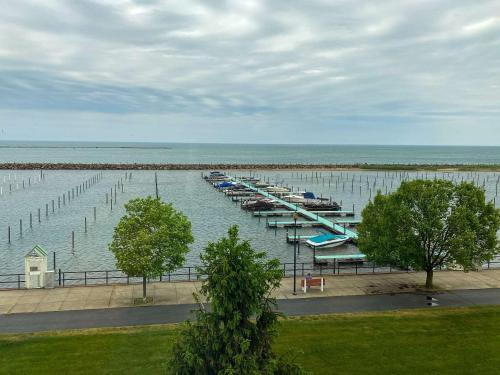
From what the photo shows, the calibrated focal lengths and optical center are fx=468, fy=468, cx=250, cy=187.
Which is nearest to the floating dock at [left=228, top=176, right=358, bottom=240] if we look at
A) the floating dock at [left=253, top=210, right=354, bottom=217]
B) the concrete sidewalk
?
Result: the floating dock at [left=253, top=210, right=354, bottom=217]

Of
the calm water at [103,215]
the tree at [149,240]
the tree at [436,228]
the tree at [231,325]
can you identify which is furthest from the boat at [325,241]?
the tree at [231,325]

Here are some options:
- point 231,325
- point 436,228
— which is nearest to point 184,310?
point 231,325

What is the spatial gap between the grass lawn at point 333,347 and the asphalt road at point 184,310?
125 centimetres

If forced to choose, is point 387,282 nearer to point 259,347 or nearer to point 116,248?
point 116,248

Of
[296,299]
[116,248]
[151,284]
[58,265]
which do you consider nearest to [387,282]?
[296,299]

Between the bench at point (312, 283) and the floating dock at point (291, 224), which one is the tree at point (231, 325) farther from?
the floating dock at point (291, 224)

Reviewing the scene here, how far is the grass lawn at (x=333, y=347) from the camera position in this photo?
2119cm

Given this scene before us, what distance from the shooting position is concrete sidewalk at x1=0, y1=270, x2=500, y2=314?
29609 millimetres

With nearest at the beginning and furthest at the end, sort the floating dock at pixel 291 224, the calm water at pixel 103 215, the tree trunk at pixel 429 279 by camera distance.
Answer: the tree trunk at pixel 429 279
the calm water at pixel 103 215
the floating dock at pixel 291 224

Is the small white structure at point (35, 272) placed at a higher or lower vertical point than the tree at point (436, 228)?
lower

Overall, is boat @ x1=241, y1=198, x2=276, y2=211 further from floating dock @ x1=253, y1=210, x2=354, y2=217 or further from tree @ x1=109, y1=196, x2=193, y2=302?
tree @ x1=109, y1=196, x2=193, y2=302

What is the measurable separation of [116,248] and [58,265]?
20.0 meters

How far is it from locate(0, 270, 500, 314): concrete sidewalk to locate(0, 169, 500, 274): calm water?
49.3ft

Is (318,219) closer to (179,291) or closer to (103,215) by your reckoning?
(103,215)
